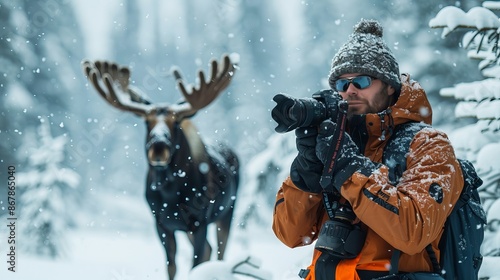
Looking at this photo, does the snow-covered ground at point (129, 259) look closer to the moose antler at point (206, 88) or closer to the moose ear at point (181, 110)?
the moose ear at point (181, 110)

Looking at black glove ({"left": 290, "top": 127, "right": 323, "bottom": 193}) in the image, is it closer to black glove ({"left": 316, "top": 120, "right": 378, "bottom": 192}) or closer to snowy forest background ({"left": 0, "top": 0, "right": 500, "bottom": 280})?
black glove ({"left": 316, "top": 120, "right": 378, "bottom": 192})

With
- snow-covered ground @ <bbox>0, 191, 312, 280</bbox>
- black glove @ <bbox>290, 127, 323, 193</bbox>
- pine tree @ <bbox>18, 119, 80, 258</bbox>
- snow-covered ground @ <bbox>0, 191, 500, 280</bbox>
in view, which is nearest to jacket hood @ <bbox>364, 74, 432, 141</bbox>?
black glove @ <bbox>290, 127, 323, 193</bbox>

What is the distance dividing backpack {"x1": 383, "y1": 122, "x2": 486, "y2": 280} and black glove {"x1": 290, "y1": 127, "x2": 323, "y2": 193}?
27 centimetres

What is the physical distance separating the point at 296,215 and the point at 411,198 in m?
0.51

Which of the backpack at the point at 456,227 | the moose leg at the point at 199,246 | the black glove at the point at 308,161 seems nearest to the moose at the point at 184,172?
the moose leg at the point at 199,246

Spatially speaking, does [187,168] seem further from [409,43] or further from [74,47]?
[74,47]

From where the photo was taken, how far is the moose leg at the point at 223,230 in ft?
26.1

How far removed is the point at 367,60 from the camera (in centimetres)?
284

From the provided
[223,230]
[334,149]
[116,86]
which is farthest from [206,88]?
[334,149]

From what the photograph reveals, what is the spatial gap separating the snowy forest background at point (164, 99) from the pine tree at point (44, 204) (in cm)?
4

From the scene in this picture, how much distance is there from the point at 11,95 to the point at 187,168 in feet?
43.7

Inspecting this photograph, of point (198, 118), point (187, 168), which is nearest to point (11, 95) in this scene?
point (198, 118)

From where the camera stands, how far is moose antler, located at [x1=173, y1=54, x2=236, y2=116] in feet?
25.9

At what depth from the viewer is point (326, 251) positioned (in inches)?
100
